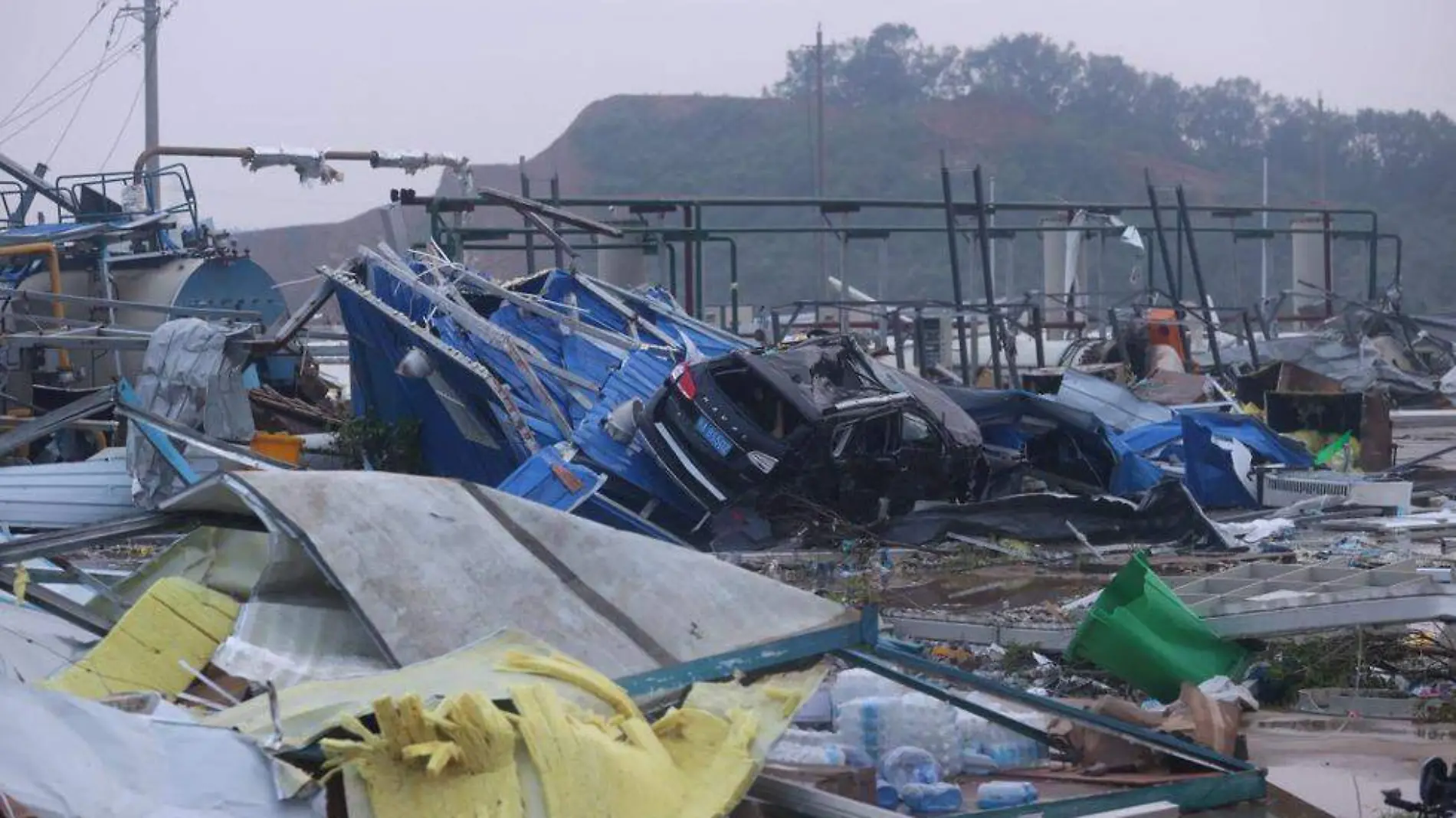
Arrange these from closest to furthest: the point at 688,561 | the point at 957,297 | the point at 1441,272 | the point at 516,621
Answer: the point at 516,621 < the point at 688,561 < the point at 957,297 < the point at 1441,272

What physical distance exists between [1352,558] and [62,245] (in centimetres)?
1374

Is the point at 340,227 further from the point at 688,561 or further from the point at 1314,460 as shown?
the point at 688,561

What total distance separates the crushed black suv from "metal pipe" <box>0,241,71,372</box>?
7.79m

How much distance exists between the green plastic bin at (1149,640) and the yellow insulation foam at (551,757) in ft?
9.56

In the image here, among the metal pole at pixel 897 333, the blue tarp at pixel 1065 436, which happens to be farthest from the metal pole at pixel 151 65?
the blue tarp at pixel 1065 436

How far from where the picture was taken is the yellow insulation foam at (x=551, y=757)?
4.13 metres

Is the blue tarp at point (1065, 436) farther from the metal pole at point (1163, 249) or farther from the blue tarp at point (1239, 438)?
→ the metal pole at point (1163, 249)

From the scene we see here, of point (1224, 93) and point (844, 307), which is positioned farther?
point (1224, 93)

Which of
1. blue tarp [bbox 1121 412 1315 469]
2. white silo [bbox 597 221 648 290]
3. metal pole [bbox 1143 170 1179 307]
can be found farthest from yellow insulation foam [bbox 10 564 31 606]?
metal pole [bbox 1143 170 1179 307]

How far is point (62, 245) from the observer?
733 inches

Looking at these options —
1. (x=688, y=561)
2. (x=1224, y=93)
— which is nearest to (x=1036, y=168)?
(x=1224, y=93)

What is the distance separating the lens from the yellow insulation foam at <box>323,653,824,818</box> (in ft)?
13.6

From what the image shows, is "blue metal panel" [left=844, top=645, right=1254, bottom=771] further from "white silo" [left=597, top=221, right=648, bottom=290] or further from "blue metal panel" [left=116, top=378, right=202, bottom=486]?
"white silo" [left=597, top=221, right=648, bottom=290]

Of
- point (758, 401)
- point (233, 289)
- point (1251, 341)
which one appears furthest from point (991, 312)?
point (233, 289)
